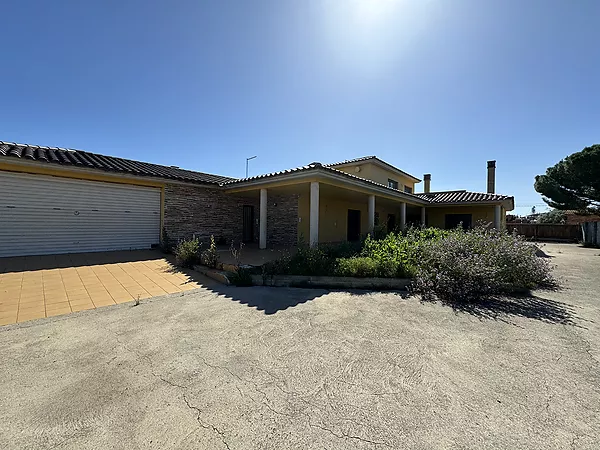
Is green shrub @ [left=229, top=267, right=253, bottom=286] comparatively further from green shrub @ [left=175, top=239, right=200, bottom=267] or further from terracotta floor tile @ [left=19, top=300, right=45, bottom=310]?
terracotta floor tile @ [left=19, top=300, right=45, bottom=310]

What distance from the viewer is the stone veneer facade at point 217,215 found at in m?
11.5

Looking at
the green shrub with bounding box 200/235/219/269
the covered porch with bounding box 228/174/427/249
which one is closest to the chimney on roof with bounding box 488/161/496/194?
the covered porch with bounding box 228/174/427/249

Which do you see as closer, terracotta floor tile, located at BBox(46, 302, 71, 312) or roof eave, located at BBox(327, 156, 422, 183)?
terracotta floor tile, located at BBox(46, 302, 71, 312)

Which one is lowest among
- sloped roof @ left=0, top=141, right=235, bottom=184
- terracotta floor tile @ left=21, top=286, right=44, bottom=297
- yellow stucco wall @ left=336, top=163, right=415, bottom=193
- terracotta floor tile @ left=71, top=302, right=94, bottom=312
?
terracotta floor tile @ left=71, top=302, right=94, bottom=312

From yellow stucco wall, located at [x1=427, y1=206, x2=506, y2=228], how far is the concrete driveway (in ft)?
53.5

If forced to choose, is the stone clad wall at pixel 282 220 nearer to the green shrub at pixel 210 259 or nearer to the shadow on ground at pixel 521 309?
the green shrub at pixel 210 259

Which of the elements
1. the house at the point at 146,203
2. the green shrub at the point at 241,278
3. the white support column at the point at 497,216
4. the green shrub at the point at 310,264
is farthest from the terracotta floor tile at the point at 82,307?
the white support column at the point at 497,216

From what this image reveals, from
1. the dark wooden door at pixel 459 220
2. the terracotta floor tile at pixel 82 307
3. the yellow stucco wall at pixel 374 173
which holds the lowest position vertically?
the terracotta floor tile at pixel 82 307

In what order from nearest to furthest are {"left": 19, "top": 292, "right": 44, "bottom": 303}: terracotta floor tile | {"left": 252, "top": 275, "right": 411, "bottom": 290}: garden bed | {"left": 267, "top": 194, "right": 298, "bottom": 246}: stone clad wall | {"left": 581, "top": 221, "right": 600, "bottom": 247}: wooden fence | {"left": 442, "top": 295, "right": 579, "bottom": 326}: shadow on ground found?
{"left": 442, "top": 295, "right": 579, "bottom": 326}: shadow on ground < {"left": 19, "top": 292, "right": 44, "bottom": 303}: terracotta floor tile < {"left": 252, "top": 275, "right": 411, "bottom": 290}: garden bed < {"left": 267, "top": 194, "right": 298, "bottom": 246}: stone clad wall < {"left": 581, "top": 221, "right": 600, "bottom": 247}: wooden fence

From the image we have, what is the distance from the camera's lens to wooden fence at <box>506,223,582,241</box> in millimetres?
24547

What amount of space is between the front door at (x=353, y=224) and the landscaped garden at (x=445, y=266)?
27.1ft

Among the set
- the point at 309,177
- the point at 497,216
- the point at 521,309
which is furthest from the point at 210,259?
the point at 497,216

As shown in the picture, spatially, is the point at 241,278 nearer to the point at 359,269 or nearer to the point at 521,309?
the point at 359,269

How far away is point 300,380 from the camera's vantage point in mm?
2654
